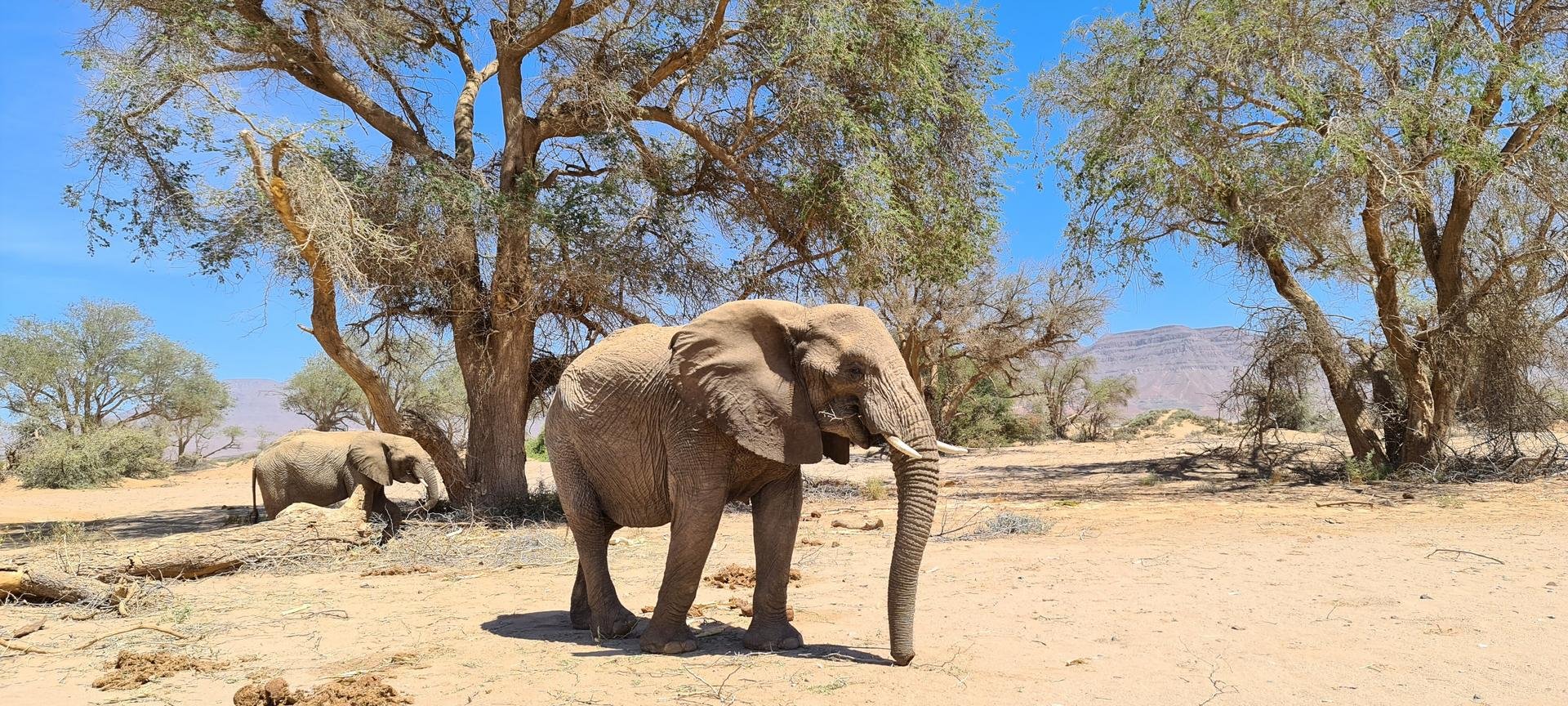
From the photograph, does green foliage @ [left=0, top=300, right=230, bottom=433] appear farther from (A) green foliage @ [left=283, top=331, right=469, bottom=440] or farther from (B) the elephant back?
(B) the elephant back

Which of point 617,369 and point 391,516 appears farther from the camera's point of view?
point 391,516

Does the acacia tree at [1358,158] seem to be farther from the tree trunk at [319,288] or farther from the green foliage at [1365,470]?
the tree trunk at [319,288]

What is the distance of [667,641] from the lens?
17.8 ft

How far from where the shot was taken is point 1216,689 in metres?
4.51

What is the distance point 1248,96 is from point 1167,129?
67.0 inches

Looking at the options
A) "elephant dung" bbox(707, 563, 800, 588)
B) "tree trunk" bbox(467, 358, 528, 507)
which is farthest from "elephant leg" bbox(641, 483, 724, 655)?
"tree trunk" bbox(467, 358, 528, 507)

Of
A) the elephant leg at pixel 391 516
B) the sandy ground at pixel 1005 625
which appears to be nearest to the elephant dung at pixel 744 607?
the sandy ground at pixel 1005 625

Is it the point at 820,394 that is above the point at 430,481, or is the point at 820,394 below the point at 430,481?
above

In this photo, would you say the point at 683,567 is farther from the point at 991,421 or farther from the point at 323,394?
the point at 323,394

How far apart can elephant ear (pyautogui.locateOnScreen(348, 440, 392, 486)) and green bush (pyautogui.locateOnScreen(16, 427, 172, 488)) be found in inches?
672

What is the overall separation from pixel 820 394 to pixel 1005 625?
7.07 ft

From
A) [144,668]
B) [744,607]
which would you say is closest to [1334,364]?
[744,607]

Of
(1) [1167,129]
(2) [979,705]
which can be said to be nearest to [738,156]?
(1) [1167,129]

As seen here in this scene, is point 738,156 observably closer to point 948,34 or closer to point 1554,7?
point 948,34
